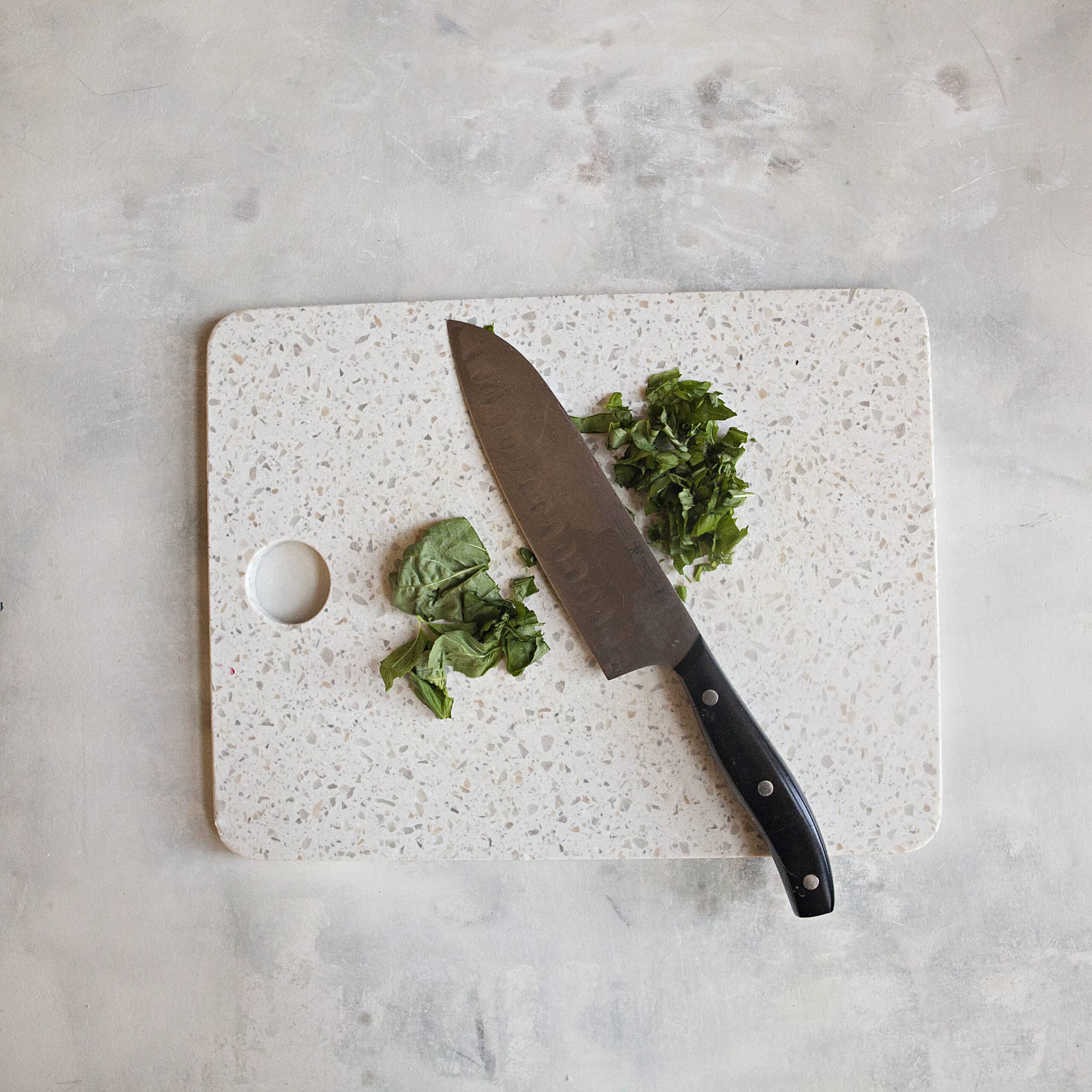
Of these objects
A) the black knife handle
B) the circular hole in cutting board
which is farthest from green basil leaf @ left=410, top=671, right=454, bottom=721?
the black knife handle

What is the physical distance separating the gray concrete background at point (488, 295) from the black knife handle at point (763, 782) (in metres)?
0.11

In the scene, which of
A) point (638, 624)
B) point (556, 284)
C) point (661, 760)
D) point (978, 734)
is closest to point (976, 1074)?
point (978, 734)

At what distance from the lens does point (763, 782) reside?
0.88 metres

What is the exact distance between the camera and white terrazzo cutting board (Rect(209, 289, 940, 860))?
943 mm

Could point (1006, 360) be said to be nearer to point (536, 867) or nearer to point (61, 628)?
point (536, 867)

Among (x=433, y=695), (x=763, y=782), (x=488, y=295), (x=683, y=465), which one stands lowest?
(x=763, y=782)

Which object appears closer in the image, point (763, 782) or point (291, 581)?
point (763, 782)

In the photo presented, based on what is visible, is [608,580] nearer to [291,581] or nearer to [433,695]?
[433,695]

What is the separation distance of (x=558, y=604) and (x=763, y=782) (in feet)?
1.01

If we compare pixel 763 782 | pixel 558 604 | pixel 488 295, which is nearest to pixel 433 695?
pixel 558 604

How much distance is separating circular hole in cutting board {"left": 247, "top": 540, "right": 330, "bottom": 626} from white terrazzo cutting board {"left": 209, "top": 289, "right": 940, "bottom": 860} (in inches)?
0.9

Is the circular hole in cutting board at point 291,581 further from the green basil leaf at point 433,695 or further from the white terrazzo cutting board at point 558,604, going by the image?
the green basil leaf at point 433,695

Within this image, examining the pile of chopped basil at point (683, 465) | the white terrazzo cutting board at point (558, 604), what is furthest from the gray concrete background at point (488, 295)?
the pile of chopped basil at point (683, 465)

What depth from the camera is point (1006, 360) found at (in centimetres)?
100
